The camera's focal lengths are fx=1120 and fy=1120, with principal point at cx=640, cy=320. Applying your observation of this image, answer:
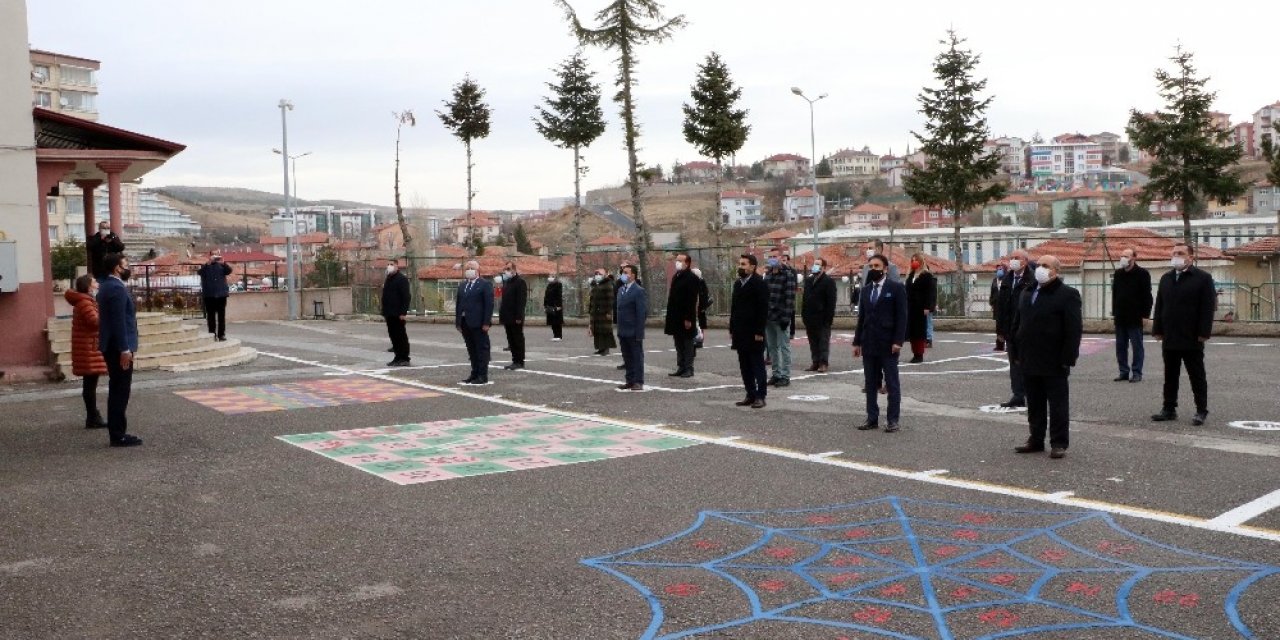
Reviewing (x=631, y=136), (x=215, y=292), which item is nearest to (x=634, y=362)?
(x=215, y=292)

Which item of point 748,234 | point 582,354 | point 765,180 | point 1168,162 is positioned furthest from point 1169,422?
point 765,180

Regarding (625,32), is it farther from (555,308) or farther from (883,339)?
(883,339)

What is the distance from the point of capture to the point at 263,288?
135 ft

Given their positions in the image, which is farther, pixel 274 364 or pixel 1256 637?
pixel 274 364

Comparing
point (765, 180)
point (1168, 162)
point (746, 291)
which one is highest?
point (765, 180)

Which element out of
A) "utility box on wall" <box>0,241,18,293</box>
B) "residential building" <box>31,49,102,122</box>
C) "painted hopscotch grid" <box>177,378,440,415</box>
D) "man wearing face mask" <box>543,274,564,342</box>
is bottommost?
"painted hopscotch grid" <box>177,378,440,415</box>

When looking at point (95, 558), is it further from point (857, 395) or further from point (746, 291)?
point (857, 395)

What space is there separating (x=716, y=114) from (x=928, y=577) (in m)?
34.9

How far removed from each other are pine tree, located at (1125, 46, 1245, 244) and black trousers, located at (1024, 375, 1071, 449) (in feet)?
101

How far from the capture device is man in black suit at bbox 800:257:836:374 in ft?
57.9

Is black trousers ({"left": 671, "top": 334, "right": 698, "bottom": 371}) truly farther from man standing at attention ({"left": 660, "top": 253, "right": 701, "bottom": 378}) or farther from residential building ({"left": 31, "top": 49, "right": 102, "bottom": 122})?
residential building ({"left": 31, "top": 49, "right": 102, "bottom": 122})

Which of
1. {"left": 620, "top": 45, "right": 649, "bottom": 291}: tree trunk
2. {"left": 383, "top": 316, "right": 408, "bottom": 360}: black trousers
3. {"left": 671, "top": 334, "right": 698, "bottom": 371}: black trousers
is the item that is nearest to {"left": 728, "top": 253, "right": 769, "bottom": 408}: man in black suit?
{"left": 671, "top": 334, "right": 698, "bottom": 371}: black trousers

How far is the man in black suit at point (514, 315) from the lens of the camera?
1925 cm

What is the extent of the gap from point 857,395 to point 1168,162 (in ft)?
94.5
